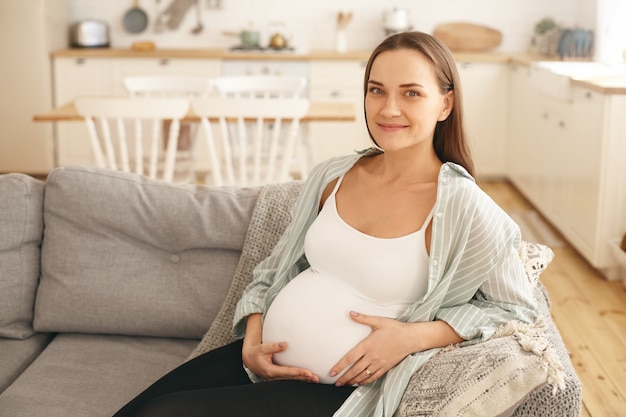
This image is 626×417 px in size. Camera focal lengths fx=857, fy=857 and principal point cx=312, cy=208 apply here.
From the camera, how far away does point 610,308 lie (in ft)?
12.3

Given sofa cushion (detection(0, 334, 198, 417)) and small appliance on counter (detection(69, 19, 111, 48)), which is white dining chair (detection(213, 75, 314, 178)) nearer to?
small appliance on counter (detection(69, 19, 111, 48))

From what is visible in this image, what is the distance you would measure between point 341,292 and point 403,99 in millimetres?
418

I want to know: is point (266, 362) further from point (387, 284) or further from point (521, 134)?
point (521, 134)

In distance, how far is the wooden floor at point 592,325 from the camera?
9.52ft

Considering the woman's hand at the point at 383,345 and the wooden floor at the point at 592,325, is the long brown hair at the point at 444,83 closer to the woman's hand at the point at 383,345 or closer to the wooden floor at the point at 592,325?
the woman's hand at the point at 383,345

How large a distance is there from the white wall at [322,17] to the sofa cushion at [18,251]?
461 centimetres

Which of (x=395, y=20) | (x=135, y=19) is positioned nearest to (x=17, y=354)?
(x=395, y=20)

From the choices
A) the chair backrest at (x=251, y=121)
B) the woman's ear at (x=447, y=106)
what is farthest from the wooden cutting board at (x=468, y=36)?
the woman's ear at (x=447, y=106)

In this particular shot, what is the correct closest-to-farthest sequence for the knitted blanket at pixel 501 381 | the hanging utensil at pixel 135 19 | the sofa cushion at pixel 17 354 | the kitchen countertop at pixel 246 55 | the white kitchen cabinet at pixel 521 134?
the knitted blanket at pixel 501 381, the sofa cushion at pixel 17 354, the white kitchen cabinet at pixel 521 134, the kitchen countertop at pixel 246 55, the hanging utensil at pixel 135 19

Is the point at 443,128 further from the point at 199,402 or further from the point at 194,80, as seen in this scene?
the point at 194,80

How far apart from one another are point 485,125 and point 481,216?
4.68 meters

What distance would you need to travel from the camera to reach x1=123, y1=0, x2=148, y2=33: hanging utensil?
6.70 metres

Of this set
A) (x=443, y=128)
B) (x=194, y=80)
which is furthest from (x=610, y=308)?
(x=194, y=80)

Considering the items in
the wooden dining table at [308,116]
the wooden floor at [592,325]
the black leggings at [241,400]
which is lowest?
the wooden floor at [592,325]
